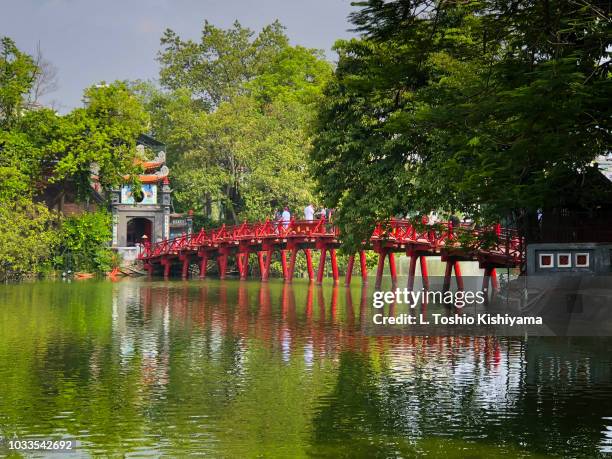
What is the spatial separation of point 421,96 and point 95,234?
35.3 m

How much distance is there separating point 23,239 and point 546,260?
3463cm

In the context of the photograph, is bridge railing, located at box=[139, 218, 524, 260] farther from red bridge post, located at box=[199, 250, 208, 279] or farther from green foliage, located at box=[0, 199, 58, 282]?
green foliage, located at box=[0, 199, 58, 282]

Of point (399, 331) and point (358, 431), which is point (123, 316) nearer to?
point (399, 331)

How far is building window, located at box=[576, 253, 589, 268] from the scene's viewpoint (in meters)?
24.3

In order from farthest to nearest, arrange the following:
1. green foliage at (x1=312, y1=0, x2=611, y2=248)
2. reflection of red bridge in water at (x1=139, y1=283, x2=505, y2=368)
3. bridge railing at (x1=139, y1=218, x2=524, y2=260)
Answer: bridge railing at (x1=139, y1=218, x2=524, y2=260) → reflection of red bridge in water at (x1=139, y1=283, x2=505, y2=368) → green foliage at (x1=312, y1=0, x2=611, y2=248)

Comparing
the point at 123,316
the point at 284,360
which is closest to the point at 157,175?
the point at 123,316

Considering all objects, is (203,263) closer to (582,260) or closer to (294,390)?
(582,260)

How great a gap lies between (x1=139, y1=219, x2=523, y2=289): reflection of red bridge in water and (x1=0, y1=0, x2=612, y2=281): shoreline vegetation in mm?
1411

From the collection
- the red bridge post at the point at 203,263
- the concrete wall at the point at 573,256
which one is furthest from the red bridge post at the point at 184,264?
the concrete wall at the point at 573,256

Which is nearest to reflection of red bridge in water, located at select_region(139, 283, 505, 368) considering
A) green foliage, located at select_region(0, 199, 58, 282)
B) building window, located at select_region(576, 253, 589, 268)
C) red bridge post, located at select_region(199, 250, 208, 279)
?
building window, located at select_region(576, 253, 589, 268)

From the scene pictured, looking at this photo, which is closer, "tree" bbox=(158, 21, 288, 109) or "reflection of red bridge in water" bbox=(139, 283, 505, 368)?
"reflection of red bridge in water" bbox=(139, 283, 505, 368)

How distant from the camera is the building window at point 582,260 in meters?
24.3

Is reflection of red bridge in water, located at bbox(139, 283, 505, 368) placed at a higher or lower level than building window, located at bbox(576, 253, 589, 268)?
lower

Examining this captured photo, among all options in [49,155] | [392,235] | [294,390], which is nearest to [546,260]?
[294,390]
